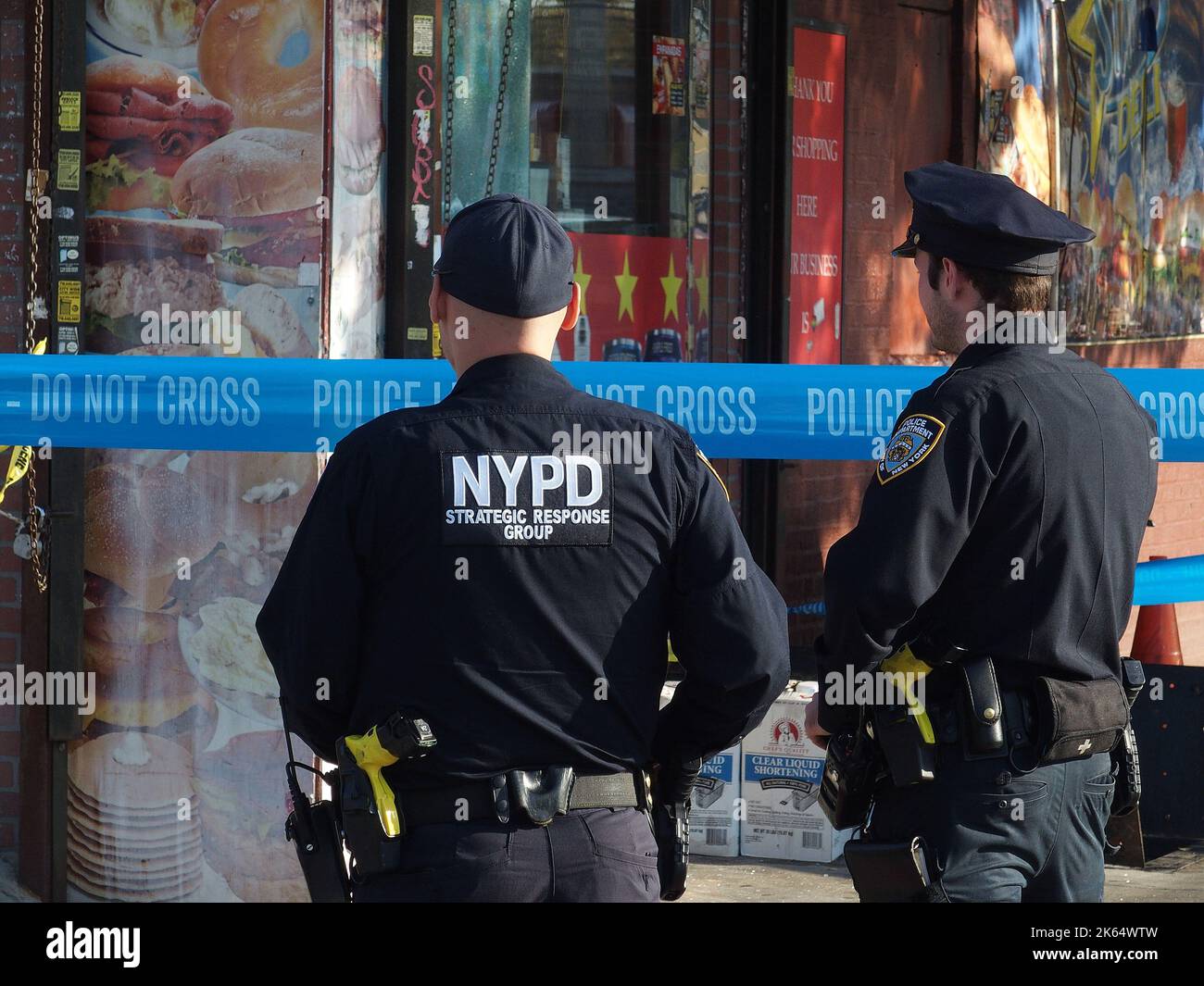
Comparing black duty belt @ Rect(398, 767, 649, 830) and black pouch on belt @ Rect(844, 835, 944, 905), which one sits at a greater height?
black duty belt @ Rect(398, 767, 649, 830)

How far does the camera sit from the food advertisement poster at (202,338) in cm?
552

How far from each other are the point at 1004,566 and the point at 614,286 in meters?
3.84

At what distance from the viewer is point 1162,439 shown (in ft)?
16.7

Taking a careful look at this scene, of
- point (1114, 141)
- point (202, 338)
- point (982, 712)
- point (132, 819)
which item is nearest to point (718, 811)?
point (132, 819)

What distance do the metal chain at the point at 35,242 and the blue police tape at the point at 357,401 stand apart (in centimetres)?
81

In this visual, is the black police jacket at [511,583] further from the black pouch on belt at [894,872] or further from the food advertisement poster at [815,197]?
the food advertisement poster at [815,197]

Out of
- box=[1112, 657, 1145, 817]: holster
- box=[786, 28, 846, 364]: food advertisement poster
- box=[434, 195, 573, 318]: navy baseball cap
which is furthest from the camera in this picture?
box=[786, 28, 846, 364]: food advertisement poster

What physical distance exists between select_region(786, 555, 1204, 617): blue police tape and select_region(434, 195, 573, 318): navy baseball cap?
444cm

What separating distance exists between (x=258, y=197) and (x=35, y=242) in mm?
763

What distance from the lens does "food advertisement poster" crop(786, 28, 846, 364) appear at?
287 inches

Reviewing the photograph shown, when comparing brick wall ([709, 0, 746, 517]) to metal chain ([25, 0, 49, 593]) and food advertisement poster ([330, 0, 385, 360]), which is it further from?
metal chain ([25, 0, 49, 593])

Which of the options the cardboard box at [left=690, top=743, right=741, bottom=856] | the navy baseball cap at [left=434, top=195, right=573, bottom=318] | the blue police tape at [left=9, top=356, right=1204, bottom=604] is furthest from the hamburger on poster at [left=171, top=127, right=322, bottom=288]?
the navy baseball cap at [left=434, top=195, right=573, bottom=318]

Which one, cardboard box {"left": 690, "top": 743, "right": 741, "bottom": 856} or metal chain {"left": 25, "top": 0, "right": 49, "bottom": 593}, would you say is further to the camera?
cardboard box {"left": 690, "top": 743, "right": 741, "bottom": 856}
